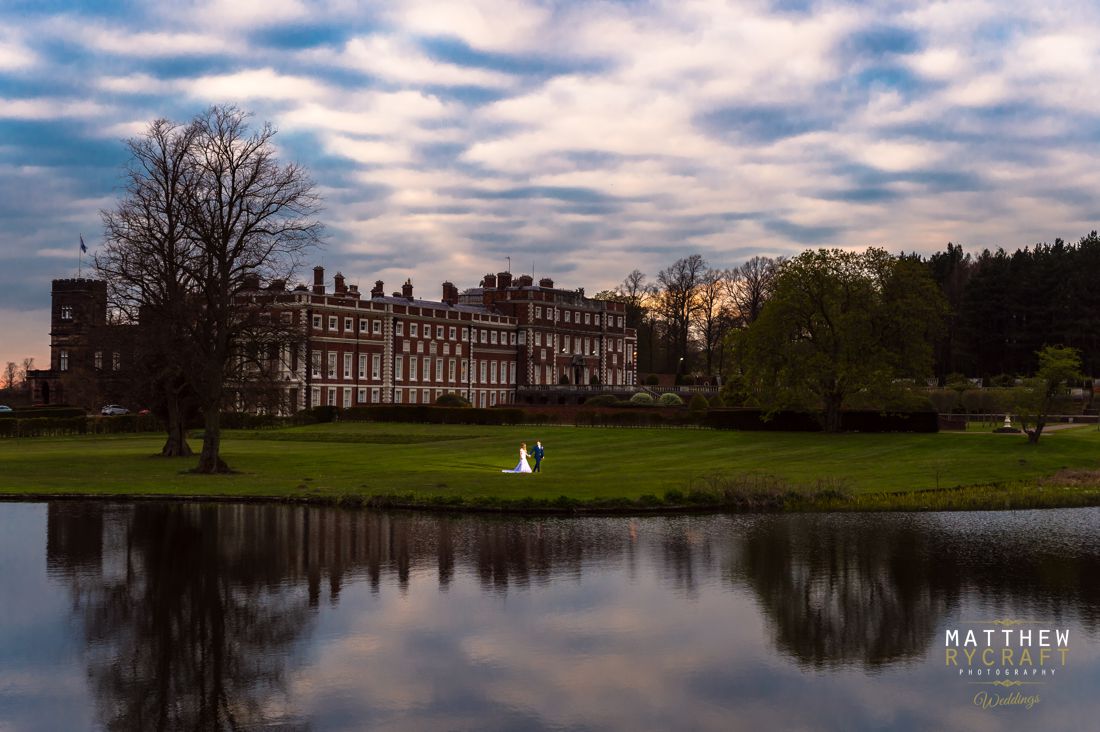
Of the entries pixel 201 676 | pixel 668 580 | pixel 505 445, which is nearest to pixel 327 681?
pixel 201 676

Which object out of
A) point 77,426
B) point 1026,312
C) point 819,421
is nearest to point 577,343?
point 1026,312

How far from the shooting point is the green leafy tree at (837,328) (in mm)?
59062

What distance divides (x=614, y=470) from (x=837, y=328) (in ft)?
73.6

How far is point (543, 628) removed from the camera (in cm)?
1694

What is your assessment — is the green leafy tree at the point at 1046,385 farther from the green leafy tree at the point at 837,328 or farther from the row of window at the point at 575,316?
the row of window at the point at 575,316

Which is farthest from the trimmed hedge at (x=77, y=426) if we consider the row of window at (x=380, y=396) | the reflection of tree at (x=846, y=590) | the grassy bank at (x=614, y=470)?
the reflection of tree at (x=846, y=590)

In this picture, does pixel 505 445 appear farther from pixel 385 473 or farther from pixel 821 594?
pixel 821 594

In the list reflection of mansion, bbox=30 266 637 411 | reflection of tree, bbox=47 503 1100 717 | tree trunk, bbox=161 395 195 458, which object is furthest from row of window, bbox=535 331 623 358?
reflection of tree, bbox=47 503 1100 717

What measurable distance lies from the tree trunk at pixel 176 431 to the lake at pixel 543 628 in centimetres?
2233

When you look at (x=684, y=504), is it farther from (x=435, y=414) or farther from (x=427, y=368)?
(x=427, y=368)

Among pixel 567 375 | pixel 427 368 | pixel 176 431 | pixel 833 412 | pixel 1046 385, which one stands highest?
pixel 427 368

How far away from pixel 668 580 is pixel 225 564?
344 inches

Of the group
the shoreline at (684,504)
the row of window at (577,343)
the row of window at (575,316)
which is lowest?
the shoreline at (684,504)

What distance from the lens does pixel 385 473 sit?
131 feet
